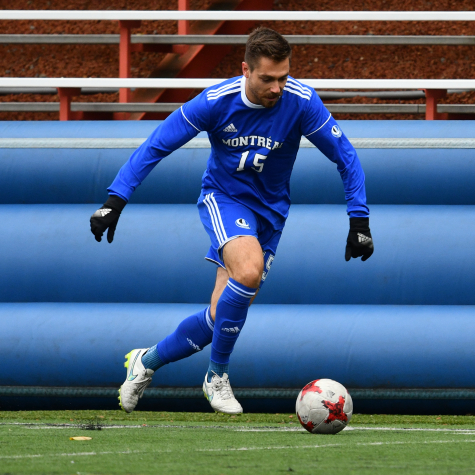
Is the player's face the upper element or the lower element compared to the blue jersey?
upper

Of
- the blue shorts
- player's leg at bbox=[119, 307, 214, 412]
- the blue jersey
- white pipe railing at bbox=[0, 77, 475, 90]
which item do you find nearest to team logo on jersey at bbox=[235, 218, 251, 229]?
the blue shorts

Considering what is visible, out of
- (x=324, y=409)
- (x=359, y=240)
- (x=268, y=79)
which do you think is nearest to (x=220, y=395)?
(x=324, y=409)

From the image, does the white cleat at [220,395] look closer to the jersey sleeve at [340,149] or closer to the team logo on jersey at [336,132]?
the jersey sleeve at [340,149]

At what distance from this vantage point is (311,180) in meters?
4.02

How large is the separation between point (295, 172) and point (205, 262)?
2.20 ft

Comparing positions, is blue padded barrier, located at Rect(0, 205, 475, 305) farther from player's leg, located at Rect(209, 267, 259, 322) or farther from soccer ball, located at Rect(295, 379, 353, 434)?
soccer ball, located at Rect(295, 379, 353, 434)

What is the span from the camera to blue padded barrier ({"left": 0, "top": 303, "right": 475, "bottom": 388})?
3568mm

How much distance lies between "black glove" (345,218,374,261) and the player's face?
21.1 inches

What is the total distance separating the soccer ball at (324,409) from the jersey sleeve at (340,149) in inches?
26.2

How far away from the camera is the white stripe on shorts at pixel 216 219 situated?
291cm

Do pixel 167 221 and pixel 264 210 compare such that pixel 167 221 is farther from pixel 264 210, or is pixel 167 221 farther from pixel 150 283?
pixel 264 210

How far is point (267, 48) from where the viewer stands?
2.73 meters

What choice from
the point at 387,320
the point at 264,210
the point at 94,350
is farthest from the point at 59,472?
the point at 387,320

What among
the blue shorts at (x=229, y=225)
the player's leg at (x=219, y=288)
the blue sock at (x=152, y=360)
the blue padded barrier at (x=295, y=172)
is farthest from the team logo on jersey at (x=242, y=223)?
the blue padded barrier at (x=295, y=172)
